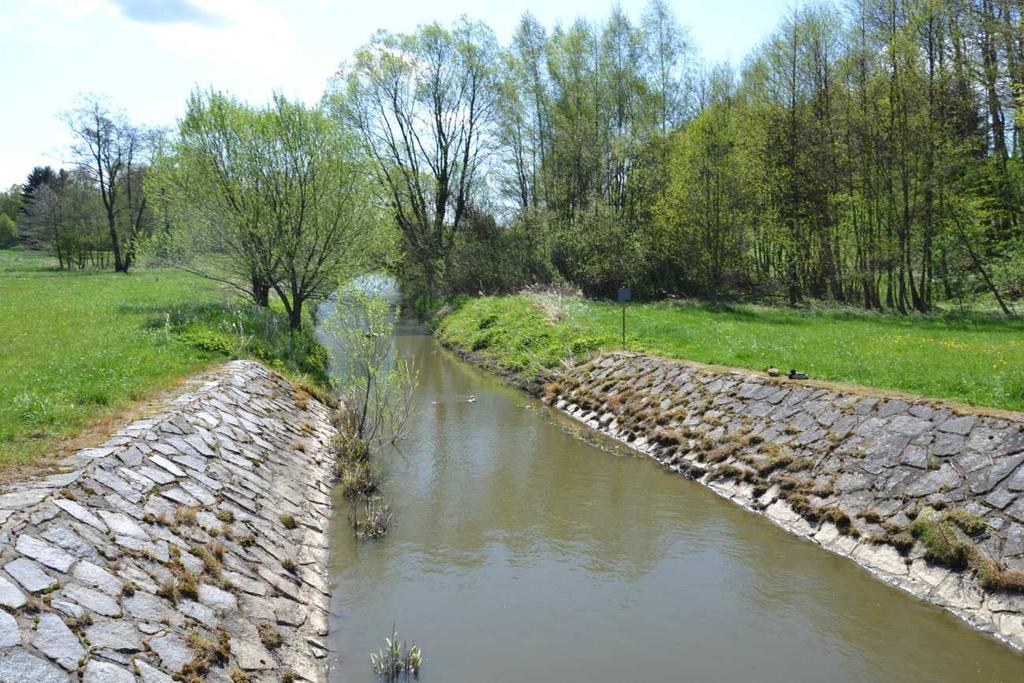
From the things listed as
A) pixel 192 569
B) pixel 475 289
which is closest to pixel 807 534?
pixel 192 569

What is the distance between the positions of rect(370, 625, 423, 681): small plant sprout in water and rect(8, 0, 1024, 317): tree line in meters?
15.3

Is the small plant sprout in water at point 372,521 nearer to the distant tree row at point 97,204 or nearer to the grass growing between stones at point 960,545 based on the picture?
the grass growing between stones at point 960,545

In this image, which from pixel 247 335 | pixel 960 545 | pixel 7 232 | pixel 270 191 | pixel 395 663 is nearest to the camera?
pixel 395 663

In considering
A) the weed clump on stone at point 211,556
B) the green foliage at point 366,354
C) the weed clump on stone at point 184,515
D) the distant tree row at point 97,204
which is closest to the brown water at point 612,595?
the green foliage at point 366,354

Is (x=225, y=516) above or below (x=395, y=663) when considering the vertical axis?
above

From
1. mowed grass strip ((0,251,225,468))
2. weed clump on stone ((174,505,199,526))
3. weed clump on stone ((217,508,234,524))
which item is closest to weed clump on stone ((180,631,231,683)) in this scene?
weed clump on stone ((174,505,199,526))

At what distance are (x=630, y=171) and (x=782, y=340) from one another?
21749 millimetres

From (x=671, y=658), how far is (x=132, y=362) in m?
10.2

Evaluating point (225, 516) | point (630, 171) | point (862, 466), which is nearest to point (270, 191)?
point (225, 516)

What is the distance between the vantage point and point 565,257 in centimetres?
3584

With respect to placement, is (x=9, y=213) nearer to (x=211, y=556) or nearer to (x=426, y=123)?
(x=426, y=123)

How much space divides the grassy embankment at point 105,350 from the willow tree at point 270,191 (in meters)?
1.90

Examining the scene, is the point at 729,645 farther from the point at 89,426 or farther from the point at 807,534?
the point at 89,426

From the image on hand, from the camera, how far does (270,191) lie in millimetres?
19891
